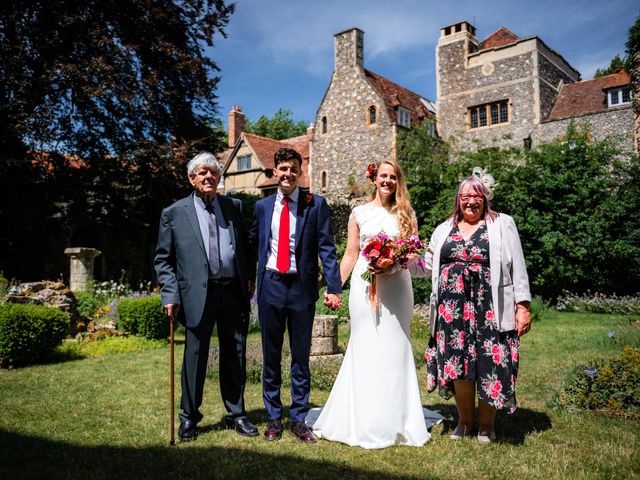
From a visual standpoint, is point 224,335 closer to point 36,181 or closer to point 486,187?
point 486,187

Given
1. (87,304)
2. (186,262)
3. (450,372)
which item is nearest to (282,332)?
(186,262)

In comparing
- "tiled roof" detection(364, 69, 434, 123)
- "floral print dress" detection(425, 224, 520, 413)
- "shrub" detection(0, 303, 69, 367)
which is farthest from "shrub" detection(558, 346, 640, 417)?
"tiled roof" detection(364, 69, 434, 123)

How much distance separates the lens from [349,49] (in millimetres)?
26438

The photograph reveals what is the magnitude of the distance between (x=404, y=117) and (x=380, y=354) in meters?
23.4

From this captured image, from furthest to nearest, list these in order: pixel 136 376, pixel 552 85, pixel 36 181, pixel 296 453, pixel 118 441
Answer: pixel 552 85 < pixel 36 181 < pixel 136 376 < pixel 118 441 < pixel 296 453

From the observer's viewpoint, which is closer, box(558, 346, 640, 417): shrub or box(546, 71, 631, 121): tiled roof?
box(558, 346, 640, 417): shrub

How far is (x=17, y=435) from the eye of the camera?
179 inches

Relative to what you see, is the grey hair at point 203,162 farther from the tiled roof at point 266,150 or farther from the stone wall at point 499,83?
the tiled roof at point 266,150

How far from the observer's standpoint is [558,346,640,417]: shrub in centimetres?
506

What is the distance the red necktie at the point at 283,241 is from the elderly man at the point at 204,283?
395 mm

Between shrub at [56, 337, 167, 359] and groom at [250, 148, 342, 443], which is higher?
groom at [250, 148, 342, 443]

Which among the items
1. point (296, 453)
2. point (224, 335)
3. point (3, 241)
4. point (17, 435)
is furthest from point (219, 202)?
point (3, 241)

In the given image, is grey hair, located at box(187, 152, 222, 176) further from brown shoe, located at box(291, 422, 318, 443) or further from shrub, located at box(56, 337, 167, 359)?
shrub, located at box(56, 337, 167, 359)

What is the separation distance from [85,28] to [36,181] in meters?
4.96
